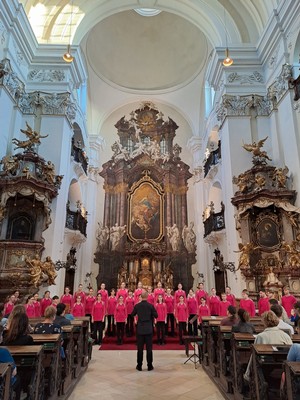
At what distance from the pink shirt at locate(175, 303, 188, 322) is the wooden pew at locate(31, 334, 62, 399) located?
5.04m

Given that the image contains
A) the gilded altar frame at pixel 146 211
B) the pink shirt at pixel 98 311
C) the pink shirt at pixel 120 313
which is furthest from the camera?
the gilded altar frame at pixel 146 211

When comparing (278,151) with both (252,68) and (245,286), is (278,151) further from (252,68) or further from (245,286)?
(245,286)

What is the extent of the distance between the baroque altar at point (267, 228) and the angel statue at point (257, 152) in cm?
3

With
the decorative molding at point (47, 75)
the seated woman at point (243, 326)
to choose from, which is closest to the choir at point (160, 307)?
the seated woman at point (243, 326)

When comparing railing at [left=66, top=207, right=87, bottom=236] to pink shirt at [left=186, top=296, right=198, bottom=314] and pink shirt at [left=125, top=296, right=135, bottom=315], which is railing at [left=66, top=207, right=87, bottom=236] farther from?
pink shirt at [left=186, top=296, right=198, bottom=314]

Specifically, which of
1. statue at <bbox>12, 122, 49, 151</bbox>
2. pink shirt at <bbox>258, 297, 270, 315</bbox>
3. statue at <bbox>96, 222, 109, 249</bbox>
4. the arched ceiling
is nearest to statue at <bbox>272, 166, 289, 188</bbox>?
pink shirt at <bbox>258, 297, 270, 315</bbox>

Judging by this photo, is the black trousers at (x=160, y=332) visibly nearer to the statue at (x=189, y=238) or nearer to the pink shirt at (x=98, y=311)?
the pink shirt at (x=98, y=311)

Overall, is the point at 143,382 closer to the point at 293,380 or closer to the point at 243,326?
the point at 243,326

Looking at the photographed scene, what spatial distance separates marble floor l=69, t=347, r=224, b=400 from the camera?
4.50 meters

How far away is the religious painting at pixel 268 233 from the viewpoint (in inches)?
414

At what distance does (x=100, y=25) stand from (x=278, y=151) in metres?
13.2

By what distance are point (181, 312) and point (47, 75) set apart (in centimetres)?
1085

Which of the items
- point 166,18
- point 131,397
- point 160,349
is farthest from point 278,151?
point 166,18

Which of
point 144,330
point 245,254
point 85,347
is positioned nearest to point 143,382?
point 144,330
